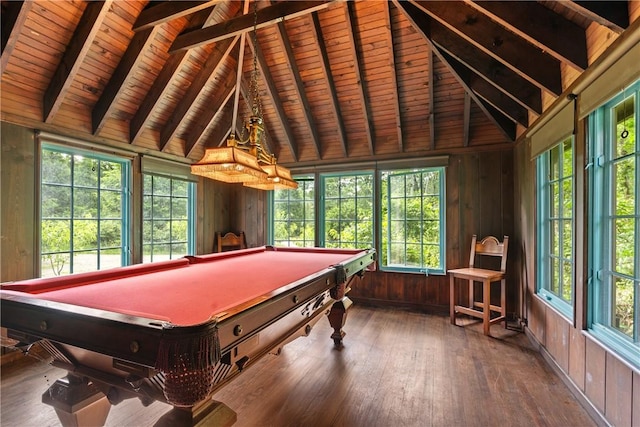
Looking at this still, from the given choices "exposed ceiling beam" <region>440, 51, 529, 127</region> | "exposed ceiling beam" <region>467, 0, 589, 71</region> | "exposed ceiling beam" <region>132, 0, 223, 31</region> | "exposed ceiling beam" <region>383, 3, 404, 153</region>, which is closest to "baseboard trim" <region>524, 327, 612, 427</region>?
"exposed ceiling beam" <region>467, 0, 589, 71</region>

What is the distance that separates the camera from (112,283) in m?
1.81

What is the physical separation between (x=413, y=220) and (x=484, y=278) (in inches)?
51.8

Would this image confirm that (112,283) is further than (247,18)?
No

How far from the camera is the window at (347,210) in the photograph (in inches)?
183

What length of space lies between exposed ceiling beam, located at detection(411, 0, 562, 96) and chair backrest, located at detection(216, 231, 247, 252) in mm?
4177

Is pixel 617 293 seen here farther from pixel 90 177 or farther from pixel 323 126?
pixel 90 177

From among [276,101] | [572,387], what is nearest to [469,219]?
[572,387]

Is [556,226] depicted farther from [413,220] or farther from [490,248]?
[413,220]

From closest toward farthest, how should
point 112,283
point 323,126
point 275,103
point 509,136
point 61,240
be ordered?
point 112,283 < point 61,240 < point 509,136 < point 275,103 < point 323,126

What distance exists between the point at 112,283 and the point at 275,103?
3.24 meters

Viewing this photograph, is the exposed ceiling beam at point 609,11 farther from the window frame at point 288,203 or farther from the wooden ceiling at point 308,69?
the window frame at point 288,203

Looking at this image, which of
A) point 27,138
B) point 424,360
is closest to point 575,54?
point 424,360

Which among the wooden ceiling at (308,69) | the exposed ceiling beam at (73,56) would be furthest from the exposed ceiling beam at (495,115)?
the exposed ceiling beam at (73,56)

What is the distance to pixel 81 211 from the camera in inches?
131
